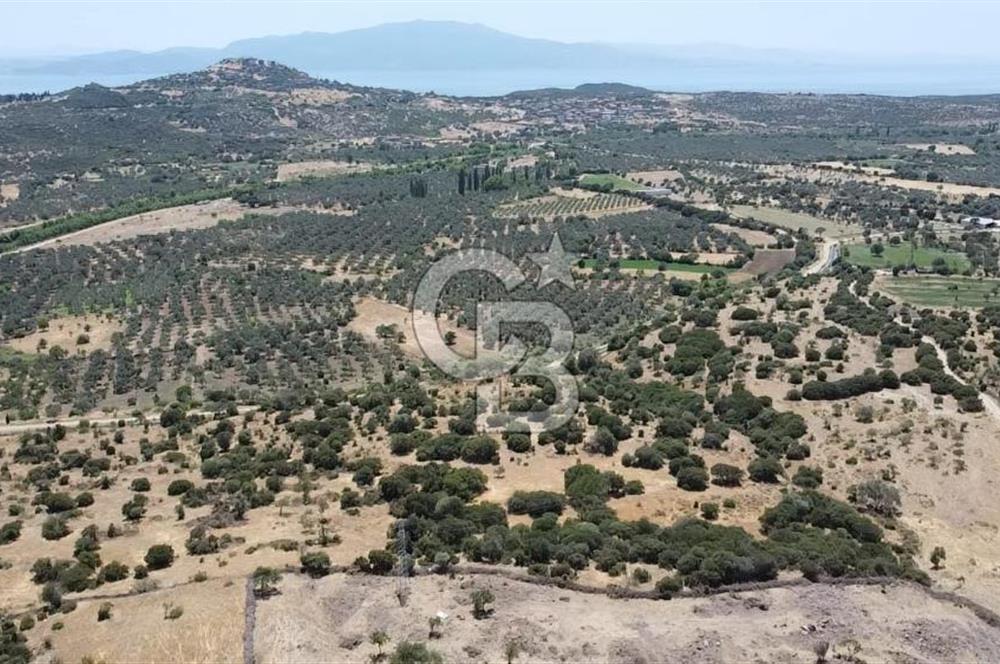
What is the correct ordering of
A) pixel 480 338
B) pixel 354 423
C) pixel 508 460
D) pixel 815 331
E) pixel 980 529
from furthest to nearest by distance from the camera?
pixel 480 338 < pixel 815 331 < pixel 354 423 < pixel 508 460 < pixel 980 529

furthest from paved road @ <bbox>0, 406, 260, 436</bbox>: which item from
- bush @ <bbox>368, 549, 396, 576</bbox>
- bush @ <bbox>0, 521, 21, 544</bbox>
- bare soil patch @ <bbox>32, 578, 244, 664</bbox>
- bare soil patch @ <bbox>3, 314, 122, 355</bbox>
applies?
bush @ <bbox>368, 549, 396, 576</bbox>

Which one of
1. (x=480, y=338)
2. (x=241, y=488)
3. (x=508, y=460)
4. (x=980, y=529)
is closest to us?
(x=980, y=529)

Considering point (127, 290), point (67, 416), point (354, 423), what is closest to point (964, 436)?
point (354, 423)

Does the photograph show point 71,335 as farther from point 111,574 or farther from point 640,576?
point 640,576

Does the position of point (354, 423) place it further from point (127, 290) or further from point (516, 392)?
point (127, 290)

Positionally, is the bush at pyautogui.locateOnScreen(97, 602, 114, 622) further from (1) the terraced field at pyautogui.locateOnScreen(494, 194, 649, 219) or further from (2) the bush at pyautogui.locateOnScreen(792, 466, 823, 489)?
(1) the terraced field at pyautogui.locateOnScreen(494, 194, 649, 219)

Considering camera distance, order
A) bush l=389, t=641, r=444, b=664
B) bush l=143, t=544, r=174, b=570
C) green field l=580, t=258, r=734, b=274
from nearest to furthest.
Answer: bush l=389, t=641, r=444, b=664
bush l=143, t=544, r=174, b=570
green field l=580, t=258, r=734, b=274
